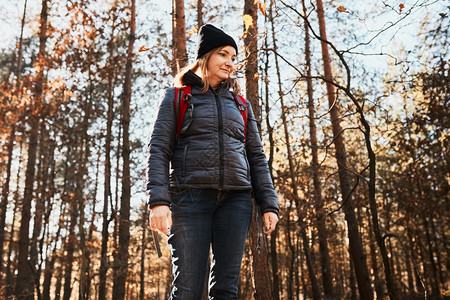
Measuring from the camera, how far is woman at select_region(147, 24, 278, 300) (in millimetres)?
Answer: 2082

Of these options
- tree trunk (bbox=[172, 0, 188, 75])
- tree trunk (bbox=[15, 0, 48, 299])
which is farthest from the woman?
tree trunk (bbox=[15, 0, 48, 299])

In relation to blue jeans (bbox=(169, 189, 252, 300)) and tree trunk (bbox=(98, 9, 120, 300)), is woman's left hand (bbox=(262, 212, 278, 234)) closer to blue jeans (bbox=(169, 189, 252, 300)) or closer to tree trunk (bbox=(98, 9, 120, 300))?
blue jeans (bbox=(169, 189, 252, 300))

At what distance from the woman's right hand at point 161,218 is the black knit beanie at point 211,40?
1.09 m

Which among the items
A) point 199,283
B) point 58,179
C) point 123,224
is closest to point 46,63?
point 123,224

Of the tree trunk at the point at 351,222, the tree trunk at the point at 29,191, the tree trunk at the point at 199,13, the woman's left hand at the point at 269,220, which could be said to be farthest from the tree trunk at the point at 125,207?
the woman's left hand at the point at 269,220

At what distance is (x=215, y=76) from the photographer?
2.52 meters

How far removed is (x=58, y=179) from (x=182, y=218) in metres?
24.2

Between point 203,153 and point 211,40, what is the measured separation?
0.79 m

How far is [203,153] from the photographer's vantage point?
7.24 ft

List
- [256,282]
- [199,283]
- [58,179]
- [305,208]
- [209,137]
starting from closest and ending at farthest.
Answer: [199,283] < [209,137] < [256,282] < [305,208] < [58,179]

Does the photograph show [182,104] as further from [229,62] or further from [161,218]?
[161,218]

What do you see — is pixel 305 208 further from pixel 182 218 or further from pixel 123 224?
pixel 182 218

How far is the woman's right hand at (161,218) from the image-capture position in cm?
201

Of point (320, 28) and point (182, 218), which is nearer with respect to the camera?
point (182, 218)
